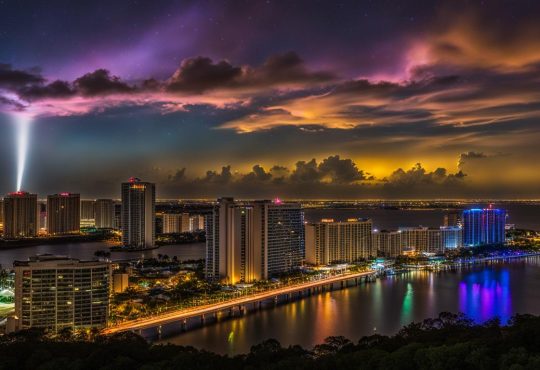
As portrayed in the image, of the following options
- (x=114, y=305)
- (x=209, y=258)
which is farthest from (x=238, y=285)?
(x=114, y=305)

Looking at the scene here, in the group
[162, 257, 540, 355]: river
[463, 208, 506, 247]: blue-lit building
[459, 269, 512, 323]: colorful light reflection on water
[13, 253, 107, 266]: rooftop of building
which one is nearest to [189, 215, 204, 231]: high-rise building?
[463, 208, 506, 247]: blue-lit building

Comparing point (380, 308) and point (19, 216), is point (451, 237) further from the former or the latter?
point (19, 216)

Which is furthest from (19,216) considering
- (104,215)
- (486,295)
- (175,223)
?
(486,295)

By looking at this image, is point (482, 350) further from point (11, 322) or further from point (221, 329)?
point (11, 322)

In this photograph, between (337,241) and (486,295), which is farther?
(337,241)

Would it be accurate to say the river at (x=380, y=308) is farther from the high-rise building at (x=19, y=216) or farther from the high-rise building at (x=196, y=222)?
the high-rise building at (x=19, y=216)
